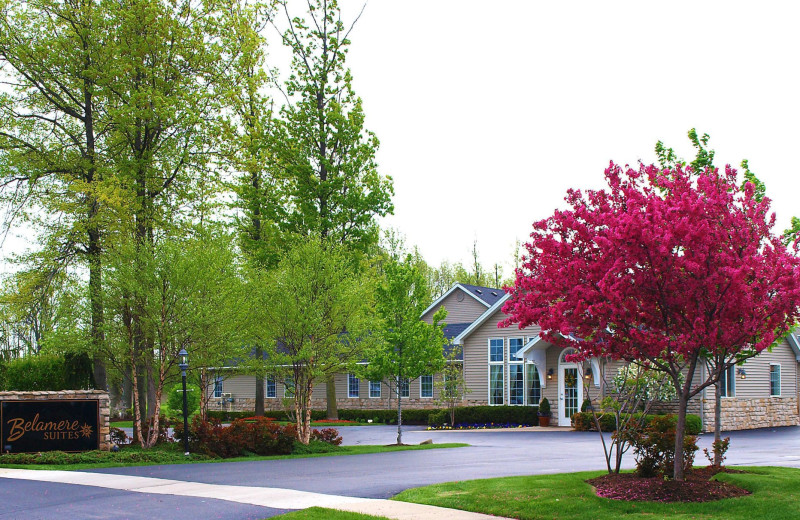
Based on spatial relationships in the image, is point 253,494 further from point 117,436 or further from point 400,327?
point 400,327

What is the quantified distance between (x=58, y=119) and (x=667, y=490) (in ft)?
72.6

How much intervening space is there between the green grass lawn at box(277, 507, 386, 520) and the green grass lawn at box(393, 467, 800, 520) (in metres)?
1.45

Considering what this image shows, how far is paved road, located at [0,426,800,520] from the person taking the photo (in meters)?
11.0

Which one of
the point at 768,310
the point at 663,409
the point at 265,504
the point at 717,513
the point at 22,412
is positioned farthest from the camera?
the point at 663,409

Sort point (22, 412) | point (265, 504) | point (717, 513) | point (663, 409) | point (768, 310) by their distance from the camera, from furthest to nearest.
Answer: point (663, 409) < point (22, 412) < point (265, 504) < point (768, 310) < point (717, 513)

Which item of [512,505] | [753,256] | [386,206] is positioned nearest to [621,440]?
[512,505]

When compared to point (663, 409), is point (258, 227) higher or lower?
higher

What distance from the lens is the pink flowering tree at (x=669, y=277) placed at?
10.1m

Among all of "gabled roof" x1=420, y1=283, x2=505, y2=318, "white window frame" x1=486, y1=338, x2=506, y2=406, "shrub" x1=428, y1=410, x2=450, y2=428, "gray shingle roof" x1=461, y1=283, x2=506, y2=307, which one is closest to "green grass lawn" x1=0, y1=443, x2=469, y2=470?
"shrub" x1=428, y1=410, x2=450, y2=428

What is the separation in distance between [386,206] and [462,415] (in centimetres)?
934

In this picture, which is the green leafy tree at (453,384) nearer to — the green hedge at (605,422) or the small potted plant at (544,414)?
the small potted plant at (544,414)

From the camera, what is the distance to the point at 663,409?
27.4 m

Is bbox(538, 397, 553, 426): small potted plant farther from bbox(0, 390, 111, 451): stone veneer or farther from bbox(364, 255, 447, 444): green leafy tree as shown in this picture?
bbox(0, 390, 111, 451): stone veneer

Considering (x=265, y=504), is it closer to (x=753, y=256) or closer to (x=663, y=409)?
(x=753, y=256)
